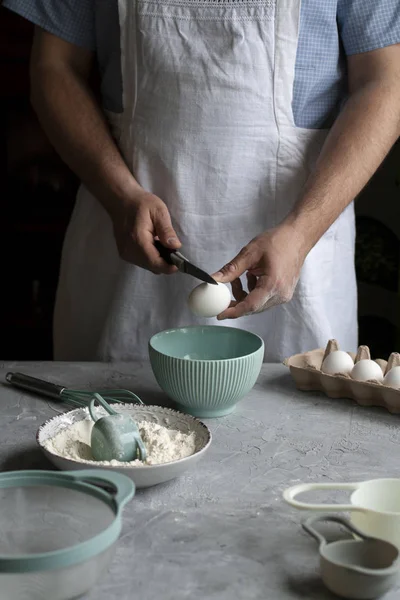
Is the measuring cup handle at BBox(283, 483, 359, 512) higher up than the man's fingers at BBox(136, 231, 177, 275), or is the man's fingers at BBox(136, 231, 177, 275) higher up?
the man's fingers at BBox(136, 231, 177, 275)

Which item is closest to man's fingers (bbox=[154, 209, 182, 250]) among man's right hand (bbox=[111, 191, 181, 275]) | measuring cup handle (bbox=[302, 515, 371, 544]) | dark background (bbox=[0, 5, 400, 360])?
man's right hand (bbox=[111, 191, 181, 275])

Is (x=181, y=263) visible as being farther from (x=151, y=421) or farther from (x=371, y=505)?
(x=371, y=505)

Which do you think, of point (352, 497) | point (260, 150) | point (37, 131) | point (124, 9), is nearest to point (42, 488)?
point (352, 497)

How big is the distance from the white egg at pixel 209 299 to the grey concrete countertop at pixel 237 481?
0.46 feet

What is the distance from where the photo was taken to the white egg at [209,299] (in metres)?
1.17

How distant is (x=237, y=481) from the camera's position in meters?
0.93

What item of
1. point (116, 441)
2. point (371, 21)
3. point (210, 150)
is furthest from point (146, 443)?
point (371, 21)

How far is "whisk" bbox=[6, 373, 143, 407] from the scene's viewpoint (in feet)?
3.67

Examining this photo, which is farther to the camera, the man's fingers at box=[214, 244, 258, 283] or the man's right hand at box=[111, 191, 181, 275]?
the man's right hand at box=[111, 191, 181, 275]

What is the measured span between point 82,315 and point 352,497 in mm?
915

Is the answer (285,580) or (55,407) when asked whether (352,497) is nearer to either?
(285,580)

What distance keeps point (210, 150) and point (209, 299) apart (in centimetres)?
38

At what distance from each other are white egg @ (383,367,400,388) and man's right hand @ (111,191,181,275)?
0.38 m

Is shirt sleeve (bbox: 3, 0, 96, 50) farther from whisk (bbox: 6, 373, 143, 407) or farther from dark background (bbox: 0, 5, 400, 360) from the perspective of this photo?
dark background (bbox: 0, 5, 400, 360)
